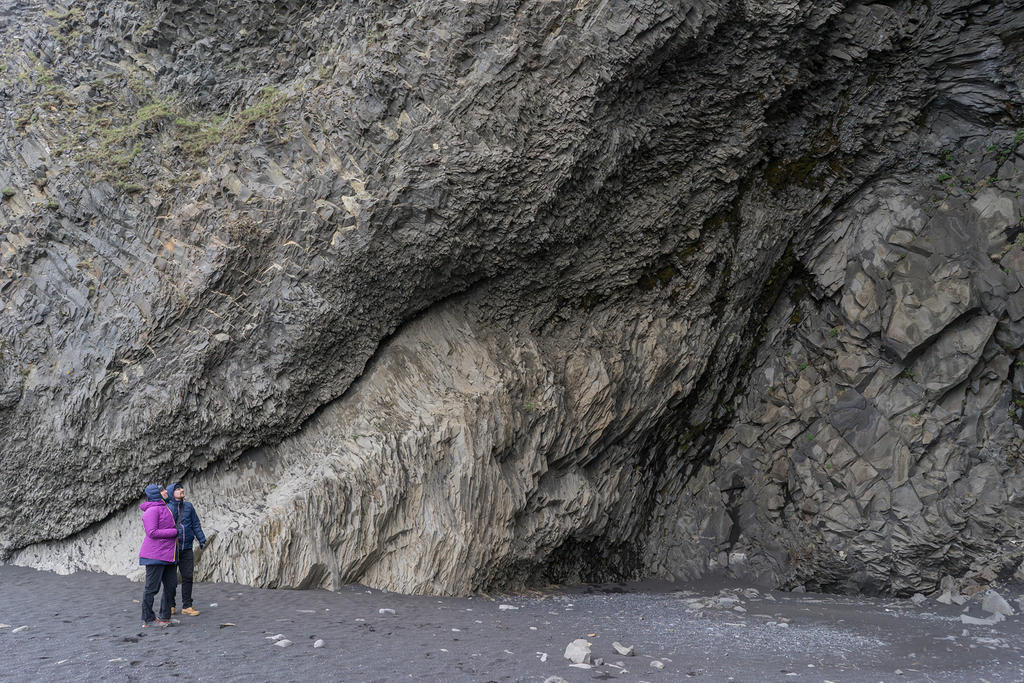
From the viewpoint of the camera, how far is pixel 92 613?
764cm

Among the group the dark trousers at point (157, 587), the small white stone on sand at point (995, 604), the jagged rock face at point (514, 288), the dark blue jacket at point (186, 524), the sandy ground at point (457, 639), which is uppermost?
the jagged rock face at point (514, 288)

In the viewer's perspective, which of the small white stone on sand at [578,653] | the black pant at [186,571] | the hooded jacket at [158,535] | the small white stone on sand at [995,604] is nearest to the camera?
the small white stone on sand at [578,653]

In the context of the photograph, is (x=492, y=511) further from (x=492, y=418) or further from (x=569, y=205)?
(x=569, y=205)

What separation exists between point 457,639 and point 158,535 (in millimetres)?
3056

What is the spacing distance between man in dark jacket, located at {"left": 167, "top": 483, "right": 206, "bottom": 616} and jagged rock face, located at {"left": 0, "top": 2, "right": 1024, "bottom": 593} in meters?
1.60

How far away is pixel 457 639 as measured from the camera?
23.9ft

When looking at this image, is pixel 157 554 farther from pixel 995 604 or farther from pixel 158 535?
pixel 995 604

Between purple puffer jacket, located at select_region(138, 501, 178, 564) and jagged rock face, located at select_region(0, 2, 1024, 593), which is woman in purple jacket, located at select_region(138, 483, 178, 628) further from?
jagged rock face, located at select_region(0, 2, 1024, 593)

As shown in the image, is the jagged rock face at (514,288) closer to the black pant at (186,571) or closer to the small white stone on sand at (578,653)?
the black pant at (186,571)

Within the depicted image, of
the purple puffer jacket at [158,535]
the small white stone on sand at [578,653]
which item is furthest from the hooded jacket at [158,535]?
the small white stone on sand at [578,653]

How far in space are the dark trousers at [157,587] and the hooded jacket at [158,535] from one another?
0.10 meters

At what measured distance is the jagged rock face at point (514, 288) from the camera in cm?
1026

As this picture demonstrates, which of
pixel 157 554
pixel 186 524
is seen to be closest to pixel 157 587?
pixel 157 554

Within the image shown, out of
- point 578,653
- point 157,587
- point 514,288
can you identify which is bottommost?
point 578,653
